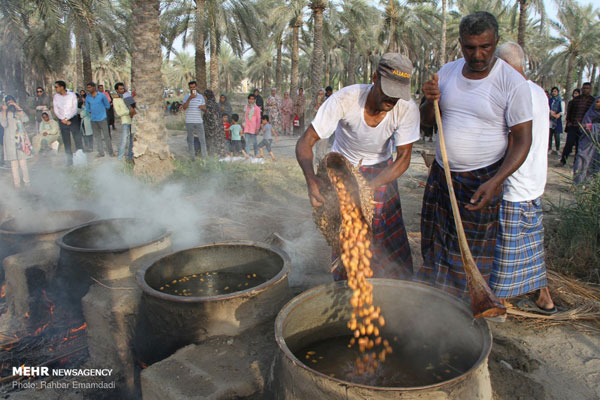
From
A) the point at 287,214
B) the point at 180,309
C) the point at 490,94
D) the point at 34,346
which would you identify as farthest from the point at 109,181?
the point at 490,94

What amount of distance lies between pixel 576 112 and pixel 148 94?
9260mm

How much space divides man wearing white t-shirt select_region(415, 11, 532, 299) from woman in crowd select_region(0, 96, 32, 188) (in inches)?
282

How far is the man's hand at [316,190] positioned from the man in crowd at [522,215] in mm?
1232

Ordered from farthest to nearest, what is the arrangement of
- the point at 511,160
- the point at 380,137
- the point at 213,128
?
the point at 213,128, the point at 380,137, the point at 511,160

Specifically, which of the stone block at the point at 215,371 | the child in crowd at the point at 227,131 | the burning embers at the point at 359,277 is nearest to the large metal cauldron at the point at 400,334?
the burning embers at the point at 359,277

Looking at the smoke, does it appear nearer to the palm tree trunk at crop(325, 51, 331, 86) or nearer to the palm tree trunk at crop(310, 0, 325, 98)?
the palm tree trunk at crop(310, 0, 325, 98)

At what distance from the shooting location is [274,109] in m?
16.4

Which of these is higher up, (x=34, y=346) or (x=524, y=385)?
(x=524, y=385)

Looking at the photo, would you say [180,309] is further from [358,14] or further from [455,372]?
[358,14]

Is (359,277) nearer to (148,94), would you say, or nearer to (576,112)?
(148,94)

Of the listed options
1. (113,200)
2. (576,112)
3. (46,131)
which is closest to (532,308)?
(113,200)

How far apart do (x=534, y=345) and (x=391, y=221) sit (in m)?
1.22

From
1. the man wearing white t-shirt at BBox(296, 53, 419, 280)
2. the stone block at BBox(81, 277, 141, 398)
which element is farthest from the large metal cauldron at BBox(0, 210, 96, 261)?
the man wearing white t-shirt at BBox(296, 53, 419, 280)

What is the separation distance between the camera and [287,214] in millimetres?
5828
